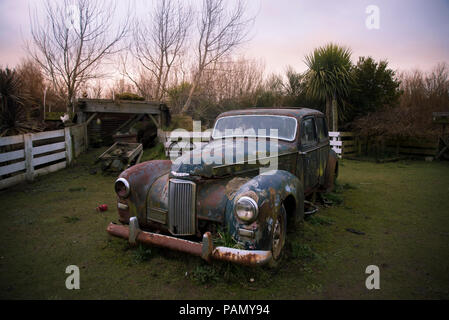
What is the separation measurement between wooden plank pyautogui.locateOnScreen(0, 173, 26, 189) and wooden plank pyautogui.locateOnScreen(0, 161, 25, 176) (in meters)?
0.15

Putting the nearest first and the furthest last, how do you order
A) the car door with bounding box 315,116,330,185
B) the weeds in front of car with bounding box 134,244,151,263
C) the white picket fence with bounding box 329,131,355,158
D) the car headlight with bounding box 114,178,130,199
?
the weeds in front of car with bounding box 134,244,151,263, the car headlight with bounding box 114,178,130,199, the car door with bounding box 315,116,330,185, the white picket fence with bounding box 329,131,355,158

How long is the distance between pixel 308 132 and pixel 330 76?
9.18 meters

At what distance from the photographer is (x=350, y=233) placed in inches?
165

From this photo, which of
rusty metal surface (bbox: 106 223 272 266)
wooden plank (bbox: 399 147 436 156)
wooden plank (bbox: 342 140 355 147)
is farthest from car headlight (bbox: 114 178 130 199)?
wooden plank (bbox: 399 147 436 156)

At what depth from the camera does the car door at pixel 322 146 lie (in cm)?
520

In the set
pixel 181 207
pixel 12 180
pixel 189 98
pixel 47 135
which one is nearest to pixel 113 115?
pixel 189 98

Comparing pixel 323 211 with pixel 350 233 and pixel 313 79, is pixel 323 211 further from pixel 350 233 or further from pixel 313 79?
pixel 313 79

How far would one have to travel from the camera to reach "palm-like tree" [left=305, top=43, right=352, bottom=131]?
12719 millimetres

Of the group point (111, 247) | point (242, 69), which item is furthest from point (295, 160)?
point (242, 69)

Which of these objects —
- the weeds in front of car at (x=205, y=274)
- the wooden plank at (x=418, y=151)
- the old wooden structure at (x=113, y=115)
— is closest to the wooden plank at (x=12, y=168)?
the old wooden structure at (x=113, y=115)

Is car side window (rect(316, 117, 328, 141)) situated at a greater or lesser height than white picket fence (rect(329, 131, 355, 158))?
greater

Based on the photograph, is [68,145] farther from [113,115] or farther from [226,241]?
[226,241]

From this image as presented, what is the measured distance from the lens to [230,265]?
9.61 ft

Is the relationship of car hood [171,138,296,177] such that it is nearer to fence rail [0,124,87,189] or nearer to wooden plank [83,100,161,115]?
fence rail [0,124,87,189]
